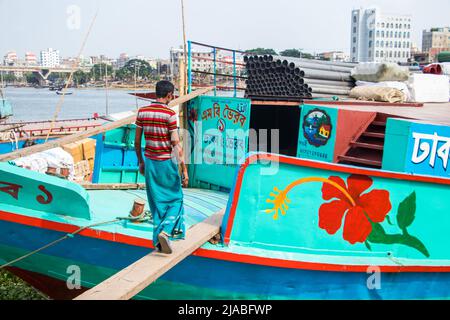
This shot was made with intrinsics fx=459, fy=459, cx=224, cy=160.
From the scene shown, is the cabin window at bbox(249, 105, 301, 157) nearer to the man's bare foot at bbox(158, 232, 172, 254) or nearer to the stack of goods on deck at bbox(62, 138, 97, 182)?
the man's bare foot at bbox(158, 232, 172, 254)

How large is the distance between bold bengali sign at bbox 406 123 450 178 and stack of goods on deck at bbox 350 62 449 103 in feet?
9.91

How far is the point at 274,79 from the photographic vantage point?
24.5ft

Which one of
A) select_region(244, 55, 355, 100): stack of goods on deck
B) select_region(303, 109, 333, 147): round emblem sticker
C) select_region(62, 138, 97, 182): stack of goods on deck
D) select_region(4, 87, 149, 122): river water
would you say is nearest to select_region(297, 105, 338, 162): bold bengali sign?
select_region(303, 109, 333, 147): round emblem sticker

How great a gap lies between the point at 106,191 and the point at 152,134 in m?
2.59

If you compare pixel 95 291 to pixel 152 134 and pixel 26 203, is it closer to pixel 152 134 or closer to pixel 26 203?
pixel 152 134

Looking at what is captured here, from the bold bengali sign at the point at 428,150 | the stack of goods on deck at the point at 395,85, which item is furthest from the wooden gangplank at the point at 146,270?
the stack of goods on deck at the point at 395,85

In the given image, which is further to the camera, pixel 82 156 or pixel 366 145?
pixel 82 156

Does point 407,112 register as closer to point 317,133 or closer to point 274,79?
point 317,133

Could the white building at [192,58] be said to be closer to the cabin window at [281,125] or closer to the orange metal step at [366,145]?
the cabin window at [281,125]

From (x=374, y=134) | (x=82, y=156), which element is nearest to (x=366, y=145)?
(x=374, y=134)

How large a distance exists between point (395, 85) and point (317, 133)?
3038 mm
